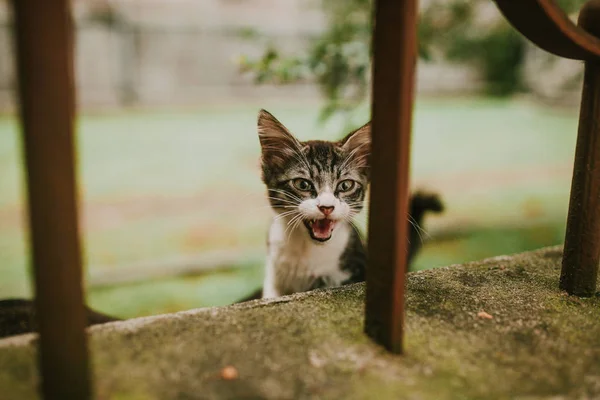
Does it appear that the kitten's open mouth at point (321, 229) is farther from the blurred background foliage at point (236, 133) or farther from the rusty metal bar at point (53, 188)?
the rusty metal bar at point (53, 188)

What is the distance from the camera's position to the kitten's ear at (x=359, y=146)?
2307 mm

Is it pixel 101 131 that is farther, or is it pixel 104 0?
pixel 104 0

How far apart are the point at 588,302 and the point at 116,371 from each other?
141 centimetres

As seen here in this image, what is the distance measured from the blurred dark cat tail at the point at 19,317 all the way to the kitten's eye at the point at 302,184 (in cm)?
96

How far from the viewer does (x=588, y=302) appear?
1621mm

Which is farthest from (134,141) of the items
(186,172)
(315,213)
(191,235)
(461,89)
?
(461,89)

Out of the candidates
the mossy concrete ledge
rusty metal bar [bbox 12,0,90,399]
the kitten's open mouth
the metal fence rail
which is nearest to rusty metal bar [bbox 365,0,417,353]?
the metal fence rail

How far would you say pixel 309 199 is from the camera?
7.36 ft

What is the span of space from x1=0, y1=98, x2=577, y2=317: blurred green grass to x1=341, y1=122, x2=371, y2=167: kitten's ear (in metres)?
0.51

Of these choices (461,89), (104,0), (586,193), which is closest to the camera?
(586,193)

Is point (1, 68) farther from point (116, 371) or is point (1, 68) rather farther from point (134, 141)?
point (116, 371)

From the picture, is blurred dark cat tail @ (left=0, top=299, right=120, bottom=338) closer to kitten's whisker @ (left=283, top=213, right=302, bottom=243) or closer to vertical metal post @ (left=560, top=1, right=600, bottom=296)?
kitten's whisker @ (left=283, top=213, right=302, bottom=243)

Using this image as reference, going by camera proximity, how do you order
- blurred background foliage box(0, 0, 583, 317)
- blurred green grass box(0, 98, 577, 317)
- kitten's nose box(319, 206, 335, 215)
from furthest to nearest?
blurred green grass box(0, 98, 577, 317) < blurred background foliage box(0, 0, 583, 317) < kitten's nose box(319, 206, 335, 215)

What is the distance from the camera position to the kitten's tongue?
226 cm
